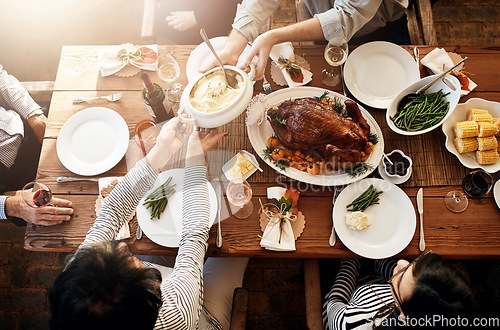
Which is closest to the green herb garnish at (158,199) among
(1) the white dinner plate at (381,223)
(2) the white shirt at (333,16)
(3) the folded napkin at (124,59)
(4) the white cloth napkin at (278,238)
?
(4) the white cloth napkin at (278,238)

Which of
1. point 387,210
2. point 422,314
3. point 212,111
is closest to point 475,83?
point 387,210

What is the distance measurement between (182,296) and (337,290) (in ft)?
3.09

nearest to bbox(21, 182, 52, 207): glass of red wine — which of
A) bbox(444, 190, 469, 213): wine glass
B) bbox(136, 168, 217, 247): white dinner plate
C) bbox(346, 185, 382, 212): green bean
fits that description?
bbox(136, 168, 217, 247): white dinner plate

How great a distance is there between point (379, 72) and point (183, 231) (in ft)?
4.78

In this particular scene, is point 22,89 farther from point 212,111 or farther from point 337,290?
point 337,290

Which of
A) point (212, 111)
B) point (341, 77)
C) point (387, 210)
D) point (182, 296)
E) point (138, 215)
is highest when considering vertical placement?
point (212, 111)

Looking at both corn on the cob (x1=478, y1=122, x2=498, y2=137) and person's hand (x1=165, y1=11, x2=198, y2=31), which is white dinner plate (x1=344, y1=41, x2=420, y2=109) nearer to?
corn on the cob (x1=478, y1=122, x2=498, y2=137)

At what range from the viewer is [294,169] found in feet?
5.66

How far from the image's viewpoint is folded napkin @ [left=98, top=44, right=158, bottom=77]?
1948mm

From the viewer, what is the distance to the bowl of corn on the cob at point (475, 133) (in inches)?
66.5

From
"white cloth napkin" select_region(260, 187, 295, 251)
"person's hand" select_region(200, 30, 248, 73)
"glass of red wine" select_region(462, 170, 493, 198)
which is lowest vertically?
"glass of red wine" select_region(462, 170, 493, 198)

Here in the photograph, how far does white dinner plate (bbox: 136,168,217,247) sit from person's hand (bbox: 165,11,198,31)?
1434 mm

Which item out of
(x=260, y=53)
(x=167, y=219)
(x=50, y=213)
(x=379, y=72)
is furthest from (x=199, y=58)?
(x=50, y=213)

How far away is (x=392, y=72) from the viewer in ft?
6.40
